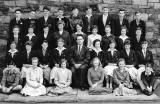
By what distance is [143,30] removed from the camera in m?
10.1

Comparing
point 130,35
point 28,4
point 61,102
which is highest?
point 28,4

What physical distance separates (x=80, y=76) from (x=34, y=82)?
1.14 m

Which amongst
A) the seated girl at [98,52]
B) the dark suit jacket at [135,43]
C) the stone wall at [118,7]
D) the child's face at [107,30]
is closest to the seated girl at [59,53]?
the seated girl at [98,52]

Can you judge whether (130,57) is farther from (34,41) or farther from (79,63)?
(34,41)

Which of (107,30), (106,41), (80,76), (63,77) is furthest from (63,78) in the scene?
(107,30)

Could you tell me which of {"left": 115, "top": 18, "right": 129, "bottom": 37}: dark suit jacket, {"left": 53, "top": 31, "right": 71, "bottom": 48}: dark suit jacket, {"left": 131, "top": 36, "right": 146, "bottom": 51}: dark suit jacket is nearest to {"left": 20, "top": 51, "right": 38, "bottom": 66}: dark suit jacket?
{"left": 53, "top": 31, "right": 71, "bottom": 48}: dark suit jacket

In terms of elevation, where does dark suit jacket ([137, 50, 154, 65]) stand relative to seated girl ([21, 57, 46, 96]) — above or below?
above

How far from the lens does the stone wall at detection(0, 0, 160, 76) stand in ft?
35.1

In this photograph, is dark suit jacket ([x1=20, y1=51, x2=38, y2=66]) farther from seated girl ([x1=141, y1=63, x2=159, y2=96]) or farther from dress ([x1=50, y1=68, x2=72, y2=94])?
seated girl ([x1=141, y1=63, x2=159, y2=96])

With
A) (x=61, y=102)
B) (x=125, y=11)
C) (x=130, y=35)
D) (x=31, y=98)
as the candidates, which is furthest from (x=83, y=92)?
(x=125, y=11)

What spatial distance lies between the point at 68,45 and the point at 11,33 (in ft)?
5.21

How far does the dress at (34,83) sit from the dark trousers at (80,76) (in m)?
0.82

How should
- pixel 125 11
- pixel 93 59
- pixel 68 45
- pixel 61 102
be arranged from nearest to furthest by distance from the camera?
pixel 61 102 → pixel 93 59 → pixel 68 45 → pixel 125 11

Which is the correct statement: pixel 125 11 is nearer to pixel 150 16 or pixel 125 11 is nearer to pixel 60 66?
pixel 150 16
